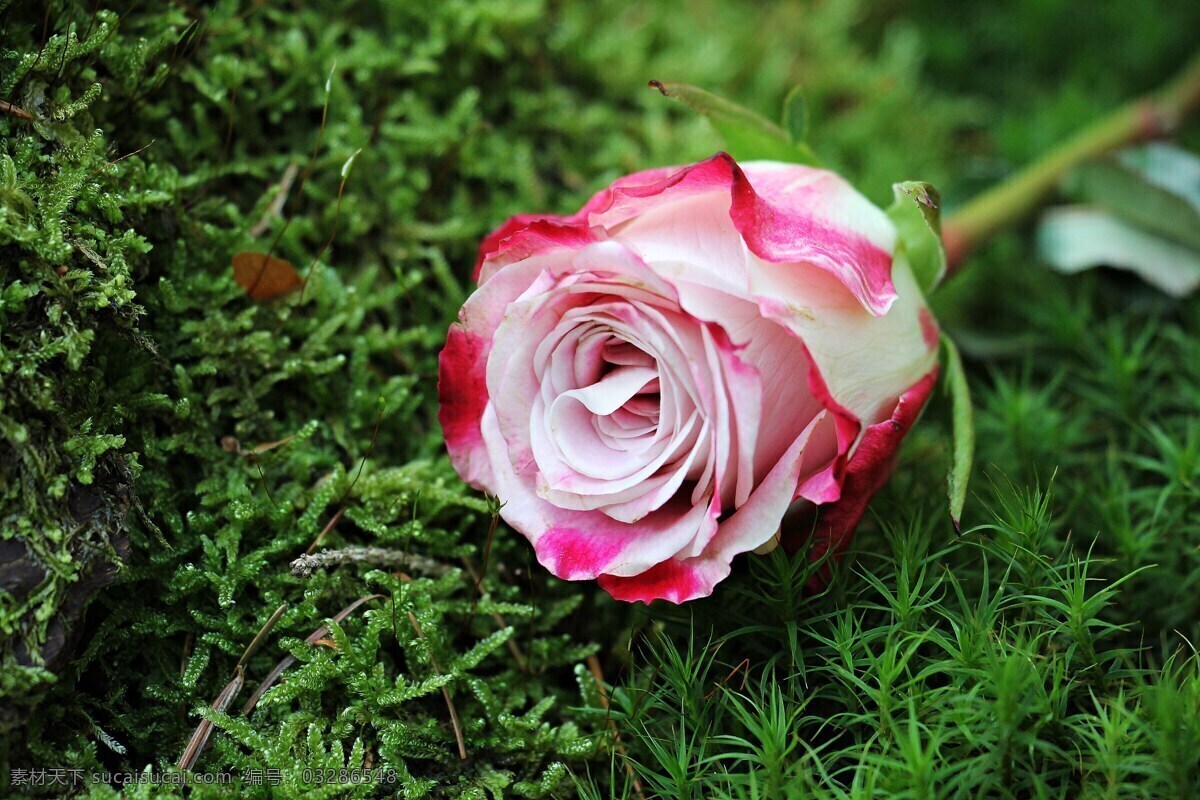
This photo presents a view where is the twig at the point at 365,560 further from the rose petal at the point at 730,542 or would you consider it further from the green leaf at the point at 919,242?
the green leaf at the point at 919,242

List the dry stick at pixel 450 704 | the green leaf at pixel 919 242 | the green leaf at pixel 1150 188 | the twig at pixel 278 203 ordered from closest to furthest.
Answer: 1. the dry stick at pixel 450 704
2. the green leaf at pixel 919 242
3. the twig at pixel 278 203
4. the green leaf at pixel 1150 188

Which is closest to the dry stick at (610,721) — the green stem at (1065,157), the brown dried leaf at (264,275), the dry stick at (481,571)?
the dry stick at (481,571)

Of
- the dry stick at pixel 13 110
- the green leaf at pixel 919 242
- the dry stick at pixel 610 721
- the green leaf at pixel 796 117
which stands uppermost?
the dry stick at pixel 13 110

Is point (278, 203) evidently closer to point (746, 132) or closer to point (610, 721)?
point (746, 132)

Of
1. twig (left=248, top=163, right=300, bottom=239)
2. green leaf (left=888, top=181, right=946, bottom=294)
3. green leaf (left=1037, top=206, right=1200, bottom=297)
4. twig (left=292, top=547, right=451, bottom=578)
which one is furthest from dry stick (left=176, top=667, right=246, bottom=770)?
green leaf (left=1037, top=206, right=1200, bottom=297)

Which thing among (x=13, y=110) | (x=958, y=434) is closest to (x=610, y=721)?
(x=958, y=434)
